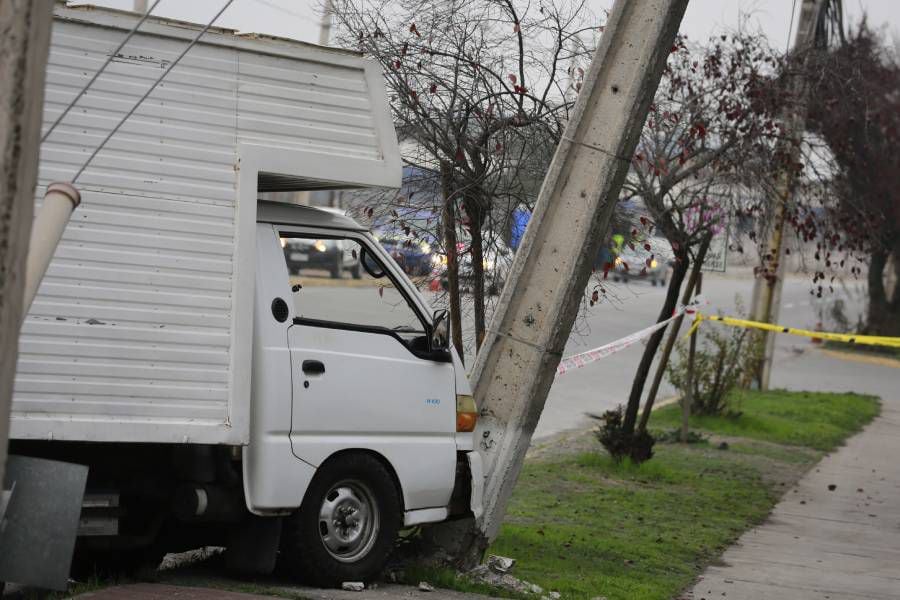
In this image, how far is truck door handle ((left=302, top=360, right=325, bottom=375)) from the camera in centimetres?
743

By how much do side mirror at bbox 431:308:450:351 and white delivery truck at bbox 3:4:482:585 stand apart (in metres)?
0.02

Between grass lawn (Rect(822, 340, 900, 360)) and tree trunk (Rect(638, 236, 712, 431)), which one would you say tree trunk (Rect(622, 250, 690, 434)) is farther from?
grass lawn (Rect(822, 340, 900, 360))

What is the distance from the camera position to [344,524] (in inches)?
306

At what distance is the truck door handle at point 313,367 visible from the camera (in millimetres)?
7434

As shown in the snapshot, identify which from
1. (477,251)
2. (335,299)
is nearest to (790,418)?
(477,251)

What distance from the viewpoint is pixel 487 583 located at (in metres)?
8.15

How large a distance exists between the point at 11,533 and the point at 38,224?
1.96m

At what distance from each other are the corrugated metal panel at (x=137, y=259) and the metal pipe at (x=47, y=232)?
2179 mm

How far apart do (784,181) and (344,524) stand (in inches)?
324

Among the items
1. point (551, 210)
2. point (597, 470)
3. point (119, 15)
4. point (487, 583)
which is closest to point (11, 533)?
point (119, 15)

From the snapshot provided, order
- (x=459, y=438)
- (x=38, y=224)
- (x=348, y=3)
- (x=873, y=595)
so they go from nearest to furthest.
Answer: (x=38, y=224), (x=459, y=438), (x=873, y=595), (x=348, y=3)

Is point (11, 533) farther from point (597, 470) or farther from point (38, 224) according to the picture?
point (597, 470)

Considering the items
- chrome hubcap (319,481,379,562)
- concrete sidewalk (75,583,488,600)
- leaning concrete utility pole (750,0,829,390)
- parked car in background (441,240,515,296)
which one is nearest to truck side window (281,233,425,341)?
chrome hubcap (319,481,379,562)

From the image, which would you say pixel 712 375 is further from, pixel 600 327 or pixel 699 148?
pixel 600 327
